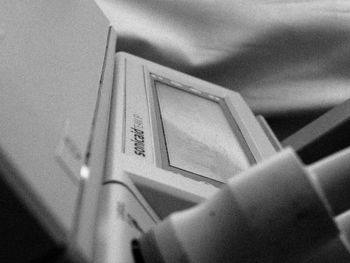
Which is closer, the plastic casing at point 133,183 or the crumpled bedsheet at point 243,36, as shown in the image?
the plastic casing at point 133,183

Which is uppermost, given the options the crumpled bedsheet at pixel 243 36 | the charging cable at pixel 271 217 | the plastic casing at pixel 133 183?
the crumpled bedsheet at pixel 243 36

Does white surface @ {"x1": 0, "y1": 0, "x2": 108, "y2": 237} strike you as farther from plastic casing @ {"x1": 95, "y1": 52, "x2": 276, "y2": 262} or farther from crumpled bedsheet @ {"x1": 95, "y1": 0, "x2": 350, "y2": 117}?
crumpled bedsheet @ {"x1": 95, "y1": 0, "x2": 350, "y2": 117}

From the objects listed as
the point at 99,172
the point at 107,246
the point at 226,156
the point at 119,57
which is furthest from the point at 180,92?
the point at 107,246

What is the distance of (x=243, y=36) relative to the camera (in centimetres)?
135

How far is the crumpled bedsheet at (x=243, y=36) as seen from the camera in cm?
134

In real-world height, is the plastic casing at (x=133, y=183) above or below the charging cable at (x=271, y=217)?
above

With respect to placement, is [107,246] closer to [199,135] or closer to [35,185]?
[35,185]

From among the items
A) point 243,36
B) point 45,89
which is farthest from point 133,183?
point 243,36

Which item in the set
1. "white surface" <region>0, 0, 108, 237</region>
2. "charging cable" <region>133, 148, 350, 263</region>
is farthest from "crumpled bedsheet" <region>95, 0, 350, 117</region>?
"charging cable" <region>133, 148, 350, 263</region>

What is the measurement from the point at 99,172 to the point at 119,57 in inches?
21.7

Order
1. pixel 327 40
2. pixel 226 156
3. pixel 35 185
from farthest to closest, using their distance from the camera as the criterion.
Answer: pixel 327 40
pixel 226 156
pixel 35 185

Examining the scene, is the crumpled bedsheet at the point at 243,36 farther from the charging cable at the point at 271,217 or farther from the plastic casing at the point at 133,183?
the charging cable at the point at 271,217

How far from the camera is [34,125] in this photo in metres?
0.50

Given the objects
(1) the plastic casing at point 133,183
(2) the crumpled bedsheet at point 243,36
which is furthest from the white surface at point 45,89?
(2) the crumpled bedsheet at point 243,36
